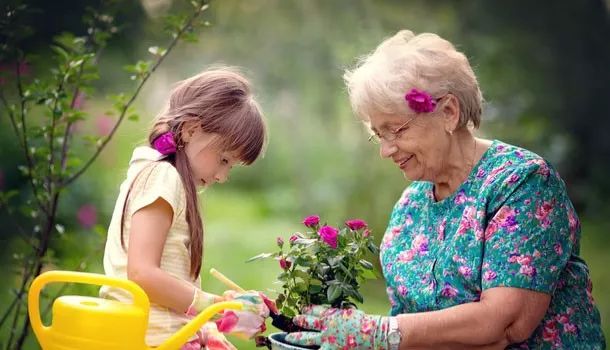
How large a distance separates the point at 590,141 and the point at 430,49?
15.2ft

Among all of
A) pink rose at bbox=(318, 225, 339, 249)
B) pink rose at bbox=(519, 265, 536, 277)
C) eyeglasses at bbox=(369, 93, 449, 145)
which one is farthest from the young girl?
pink rose at bbox=(519, 265, 536, 277)

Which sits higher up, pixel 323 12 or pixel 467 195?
pixel 323 12

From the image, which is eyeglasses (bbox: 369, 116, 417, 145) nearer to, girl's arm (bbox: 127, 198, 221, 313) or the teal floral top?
the teal floral top

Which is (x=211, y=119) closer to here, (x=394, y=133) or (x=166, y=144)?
(x=166, y=144)

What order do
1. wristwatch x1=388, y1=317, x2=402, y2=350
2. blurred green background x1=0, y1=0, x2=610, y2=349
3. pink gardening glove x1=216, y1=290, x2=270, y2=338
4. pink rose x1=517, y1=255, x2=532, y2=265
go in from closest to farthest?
pink gardening glove x1=216, y1=290, x2=270, y2=338 → wristwatch x1=388, y1=317, x2=402, y2=350 → pink rose x1=517, y1=255, x2=532, y2=265 → blurred green background x1=0, y1=0, x2=610, y2=349

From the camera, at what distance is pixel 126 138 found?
8.13 metres

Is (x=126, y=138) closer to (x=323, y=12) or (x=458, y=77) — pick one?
(x=323, y=12)

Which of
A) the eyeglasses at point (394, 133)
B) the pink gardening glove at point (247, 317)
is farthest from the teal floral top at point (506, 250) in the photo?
the pink gardening glove at point (247, 317)

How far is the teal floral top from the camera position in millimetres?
2436

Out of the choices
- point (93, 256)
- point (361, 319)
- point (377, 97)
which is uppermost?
point (377, 97)

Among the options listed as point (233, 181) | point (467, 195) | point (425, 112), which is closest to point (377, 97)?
point (425, 112)

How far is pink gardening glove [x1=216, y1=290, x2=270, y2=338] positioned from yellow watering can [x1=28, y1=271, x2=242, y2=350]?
68mm

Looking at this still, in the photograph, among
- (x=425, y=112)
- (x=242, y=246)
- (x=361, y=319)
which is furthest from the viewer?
(x=242, y=246)

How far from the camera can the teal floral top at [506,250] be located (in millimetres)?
2436
